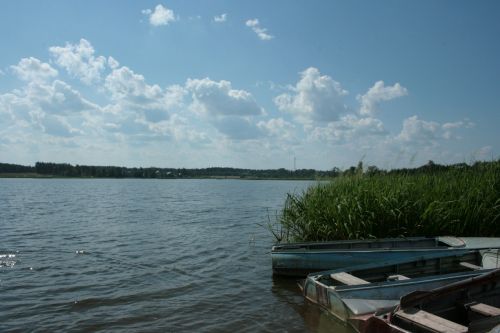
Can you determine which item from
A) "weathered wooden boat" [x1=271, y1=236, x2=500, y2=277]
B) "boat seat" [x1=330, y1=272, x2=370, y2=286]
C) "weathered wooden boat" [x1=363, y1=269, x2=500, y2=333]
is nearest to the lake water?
"weathered wooden boat" [x1=271, y1=236, x2=500, y2=277]

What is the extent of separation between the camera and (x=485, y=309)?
621 centimetres

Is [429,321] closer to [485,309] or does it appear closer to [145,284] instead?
[485,309]

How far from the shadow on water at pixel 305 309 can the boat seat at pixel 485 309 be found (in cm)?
193

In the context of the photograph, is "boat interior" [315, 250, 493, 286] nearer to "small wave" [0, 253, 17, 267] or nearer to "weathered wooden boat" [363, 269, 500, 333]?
"weathered wooden boat" [363, 269, 500, 333]

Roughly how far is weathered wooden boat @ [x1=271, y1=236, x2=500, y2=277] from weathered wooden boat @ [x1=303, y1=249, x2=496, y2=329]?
0.41m

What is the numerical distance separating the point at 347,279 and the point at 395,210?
4310mm

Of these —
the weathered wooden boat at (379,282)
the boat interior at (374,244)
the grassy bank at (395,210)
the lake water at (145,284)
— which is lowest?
the lake water at (145,284)

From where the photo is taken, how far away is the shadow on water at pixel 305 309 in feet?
25.2

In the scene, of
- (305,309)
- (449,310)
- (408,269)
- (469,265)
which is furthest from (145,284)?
(469,265)

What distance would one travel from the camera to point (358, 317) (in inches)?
271

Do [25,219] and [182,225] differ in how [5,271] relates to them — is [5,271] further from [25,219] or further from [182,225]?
[25,219]

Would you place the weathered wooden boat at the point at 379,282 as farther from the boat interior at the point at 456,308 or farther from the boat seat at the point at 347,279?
the boat interior at the point at 456,308

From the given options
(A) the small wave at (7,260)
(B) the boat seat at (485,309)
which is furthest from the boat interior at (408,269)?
(A) the small wave at (7,260)

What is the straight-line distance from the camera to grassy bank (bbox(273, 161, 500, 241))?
38.1ft
